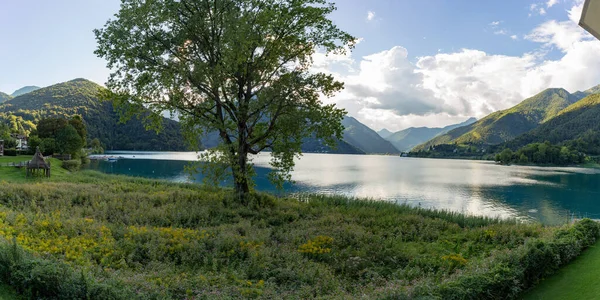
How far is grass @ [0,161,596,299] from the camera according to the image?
7.31 metres

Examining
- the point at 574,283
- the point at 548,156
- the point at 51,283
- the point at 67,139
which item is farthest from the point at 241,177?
the point at 548,156

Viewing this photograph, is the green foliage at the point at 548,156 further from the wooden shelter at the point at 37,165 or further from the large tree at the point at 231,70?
the wooden shelter at the point at 37,165

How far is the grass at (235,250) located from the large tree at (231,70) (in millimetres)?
5053

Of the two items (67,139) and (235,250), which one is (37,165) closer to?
(235,250)

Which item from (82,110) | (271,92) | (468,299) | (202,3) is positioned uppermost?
(82,110)

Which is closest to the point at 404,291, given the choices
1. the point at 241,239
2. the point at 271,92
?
the point at 241,239

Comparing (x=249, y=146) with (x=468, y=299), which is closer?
(x=468, y=299)

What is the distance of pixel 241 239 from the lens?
12.3 meters

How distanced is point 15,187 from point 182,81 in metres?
11.9

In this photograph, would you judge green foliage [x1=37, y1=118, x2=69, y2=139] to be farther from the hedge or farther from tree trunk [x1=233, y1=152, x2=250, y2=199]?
the hedge

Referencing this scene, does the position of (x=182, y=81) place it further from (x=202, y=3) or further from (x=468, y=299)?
(x=468, y=299)

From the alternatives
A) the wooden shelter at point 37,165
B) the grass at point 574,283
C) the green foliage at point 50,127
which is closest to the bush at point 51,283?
the grass at point 574,283

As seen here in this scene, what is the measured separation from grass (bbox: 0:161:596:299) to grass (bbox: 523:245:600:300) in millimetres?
370

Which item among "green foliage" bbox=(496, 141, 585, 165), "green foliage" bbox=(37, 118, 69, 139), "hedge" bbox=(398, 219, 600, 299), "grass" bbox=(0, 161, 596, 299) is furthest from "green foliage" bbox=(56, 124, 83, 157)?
"green foliage" bbox=(496, 141, 585, 165)
